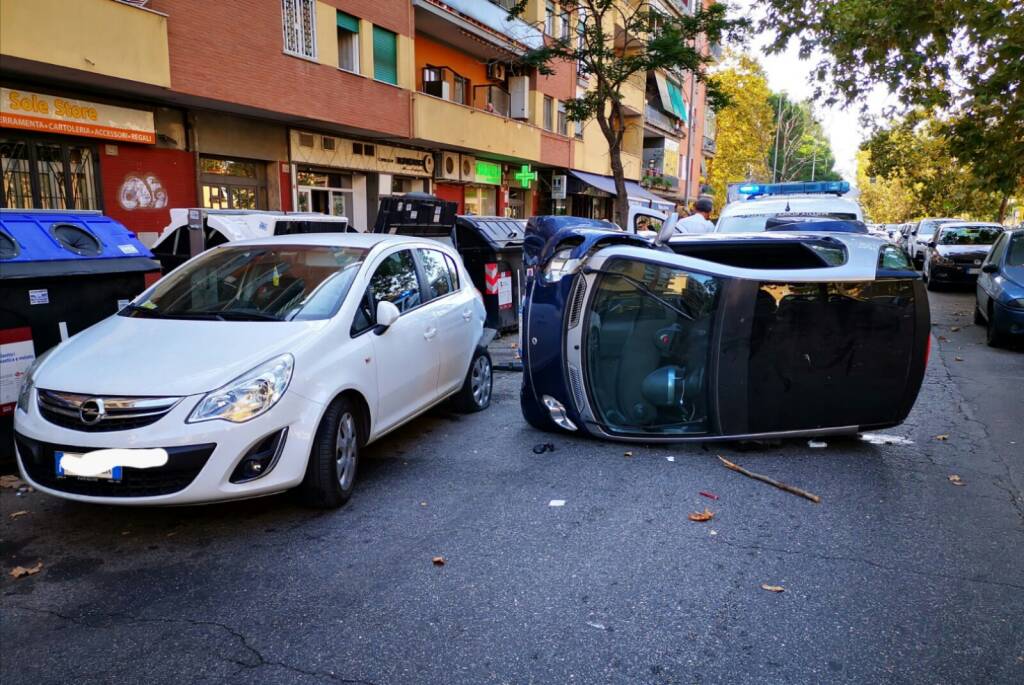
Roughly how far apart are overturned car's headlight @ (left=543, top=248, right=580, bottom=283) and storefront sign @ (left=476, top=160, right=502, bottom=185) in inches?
700

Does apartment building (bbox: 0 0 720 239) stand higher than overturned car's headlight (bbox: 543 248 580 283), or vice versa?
apartment building (bbox: 0 0 720 239)

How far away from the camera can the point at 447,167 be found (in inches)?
824

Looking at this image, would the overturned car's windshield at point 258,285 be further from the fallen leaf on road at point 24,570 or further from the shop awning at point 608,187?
the shop awning at point 608,187

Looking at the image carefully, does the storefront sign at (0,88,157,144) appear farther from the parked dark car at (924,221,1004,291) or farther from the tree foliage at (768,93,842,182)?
the tree foliage at (768,93,842,182)

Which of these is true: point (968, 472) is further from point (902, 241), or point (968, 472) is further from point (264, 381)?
point (902, 241)

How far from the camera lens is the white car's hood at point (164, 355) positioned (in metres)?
3.69

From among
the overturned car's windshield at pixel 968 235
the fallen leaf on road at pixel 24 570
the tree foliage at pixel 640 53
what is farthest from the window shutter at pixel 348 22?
the overturned car's windshield at pixel 968 235

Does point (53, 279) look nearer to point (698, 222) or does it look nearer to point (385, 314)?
point (385, 314)

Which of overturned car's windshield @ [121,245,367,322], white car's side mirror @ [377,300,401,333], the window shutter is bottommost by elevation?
white car's side mirror @ [377,300,401,333]

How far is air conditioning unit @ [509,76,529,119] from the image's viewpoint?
23.9 meters

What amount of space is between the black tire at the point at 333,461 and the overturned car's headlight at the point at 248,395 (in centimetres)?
37

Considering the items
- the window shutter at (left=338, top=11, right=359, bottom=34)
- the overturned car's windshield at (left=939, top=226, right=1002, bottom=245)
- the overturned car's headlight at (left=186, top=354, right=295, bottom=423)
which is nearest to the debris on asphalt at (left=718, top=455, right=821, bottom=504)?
the overturned car's headlight at (left=186, top=354, right=295, bottom=423)

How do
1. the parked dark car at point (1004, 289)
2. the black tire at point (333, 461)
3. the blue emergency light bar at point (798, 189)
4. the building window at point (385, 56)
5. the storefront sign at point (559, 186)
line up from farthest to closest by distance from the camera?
1. the storefront sign at point (559, 186)
2. the building window at point (385, 56)
3. the blue emergency light bar at point (798, 189)
4. the parked dark car at point (1004, 289)
5. the black tire at point (333, 461)

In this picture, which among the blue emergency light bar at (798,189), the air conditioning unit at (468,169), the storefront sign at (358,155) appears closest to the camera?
the blue emergency light bar at (798,189)
